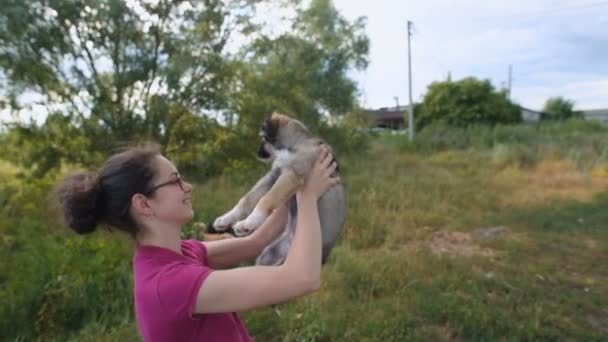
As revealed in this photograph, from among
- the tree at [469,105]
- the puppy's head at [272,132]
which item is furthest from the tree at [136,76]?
the tree at [469,105]

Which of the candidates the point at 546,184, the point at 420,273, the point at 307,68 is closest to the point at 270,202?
the point at 420,273

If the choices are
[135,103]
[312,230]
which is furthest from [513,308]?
[135,103]

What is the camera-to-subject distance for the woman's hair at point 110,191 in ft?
5.55

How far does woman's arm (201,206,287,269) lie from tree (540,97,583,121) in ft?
97.8

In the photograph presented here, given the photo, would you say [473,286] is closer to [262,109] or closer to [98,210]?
[98,210]

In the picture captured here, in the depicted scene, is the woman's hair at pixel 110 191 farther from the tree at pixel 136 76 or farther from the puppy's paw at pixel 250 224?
the tree at pixel 136 76

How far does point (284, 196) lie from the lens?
2.46 m

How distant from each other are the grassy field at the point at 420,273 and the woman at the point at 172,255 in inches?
96.1

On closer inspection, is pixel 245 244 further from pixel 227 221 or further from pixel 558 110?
pixel 558 110

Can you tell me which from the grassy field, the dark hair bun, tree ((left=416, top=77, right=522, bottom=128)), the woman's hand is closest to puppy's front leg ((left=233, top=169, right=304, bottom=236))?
the woman's hand

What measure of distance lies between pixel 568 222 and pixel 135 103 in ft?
24.4

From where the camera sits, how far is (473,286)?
5.08m

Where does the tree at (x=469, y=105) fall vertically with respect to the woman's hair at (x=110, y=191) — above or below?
below

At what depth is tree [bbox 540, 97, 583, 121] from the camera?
95.7 ft
